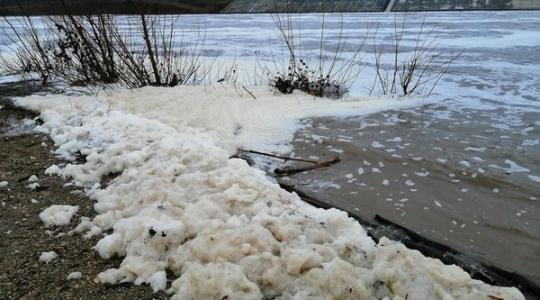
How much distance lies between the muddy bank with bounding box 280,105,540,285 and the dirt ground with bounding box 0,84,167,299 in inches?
77.1

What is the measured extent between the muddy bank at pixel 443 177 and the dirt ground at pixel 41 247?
1958 millimetres

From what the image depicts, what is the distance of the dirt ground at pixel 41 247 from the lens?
277cm

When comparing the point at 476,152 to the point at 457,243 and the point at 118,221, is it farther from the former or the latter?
the point at 118,221

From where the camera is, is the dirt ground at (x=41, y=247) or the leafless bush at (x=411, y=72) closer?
the dirt ground at (x=41, y=247)

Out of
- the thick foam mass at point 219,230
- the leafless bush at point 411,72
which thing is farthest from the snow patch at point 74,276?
the leafless bush at point 411,72

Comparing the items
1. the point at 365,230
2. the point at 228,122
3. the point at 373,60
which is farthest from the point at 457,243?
the point at 373,60

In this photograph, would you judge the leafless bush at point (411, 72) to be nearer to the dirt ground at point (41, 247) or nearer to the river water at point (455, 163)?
the river water at point (455, 163)

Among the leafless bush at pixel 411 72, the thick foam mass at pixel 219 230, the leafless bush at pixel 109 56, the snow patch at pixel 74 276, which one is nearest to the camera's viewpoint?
the thick foam mass at pixel 219 230

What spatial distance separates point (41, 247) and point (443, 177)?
3589mm

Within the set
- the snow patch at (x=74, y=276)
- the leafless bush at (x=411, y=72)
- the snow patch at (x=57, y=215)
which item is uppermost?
the leafless bush at (x=411, y=72)

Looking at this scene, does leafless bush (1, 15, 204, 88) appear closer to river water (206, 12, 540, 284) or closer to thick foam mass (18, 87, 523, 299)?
thick foam mass (18, 87, 523, 299)

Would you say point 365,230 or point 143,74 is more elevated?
point 143,74

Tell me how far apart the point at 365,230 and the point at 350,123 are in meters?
3.09

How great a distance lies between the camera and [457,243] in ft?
11.2
